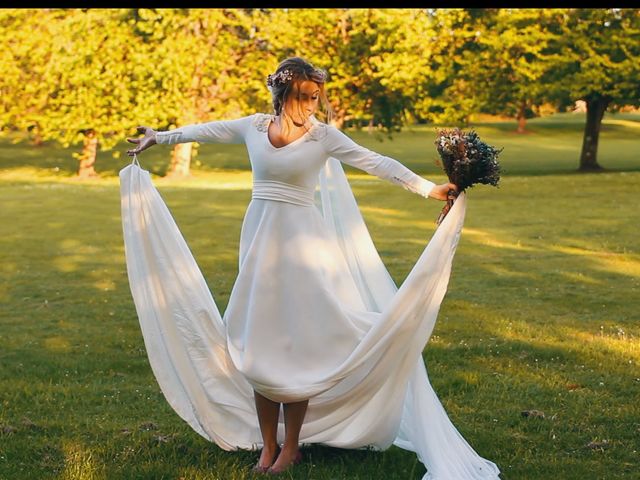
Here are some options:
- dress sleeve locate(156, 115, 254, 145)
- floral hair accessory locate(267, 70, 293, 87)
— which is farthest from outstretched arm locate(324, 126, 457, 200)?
dress sleeve locate(156, 115, 254, 145)

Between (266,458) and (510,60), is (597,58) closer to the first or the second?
(510,60)

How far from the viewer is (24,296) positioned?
542 inches

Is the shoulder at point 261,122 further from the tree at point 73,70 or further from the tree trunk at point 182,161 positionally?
the tree trunk at point 182,161

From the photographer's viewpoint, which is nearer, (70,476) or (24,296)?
(70,476)

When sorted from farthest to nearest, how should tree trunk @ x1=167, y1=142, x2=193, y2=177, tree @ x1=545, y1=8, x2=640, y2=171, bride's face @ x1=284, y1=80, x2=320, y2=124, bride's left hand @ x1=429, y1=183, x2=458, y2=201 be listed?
tree trunk @ x1=167, y1=142, x2=193, y2=177 → tree @ x1=545, y1=8, x2=640, y2=171 → bride's face @ x1=284, y1=80, x2=320, y2=124 → bride's left hand @ x1=429, y1=183, x2=458, y2=201

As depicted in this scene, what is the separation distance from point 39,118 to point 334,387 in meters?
38.1

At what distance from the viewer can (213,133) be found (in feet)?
20.3

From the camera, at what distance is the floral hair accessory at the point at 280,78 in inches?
222

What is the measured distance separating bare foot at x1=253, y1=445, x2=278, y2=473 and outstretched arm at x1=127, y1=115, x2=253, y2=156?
6.47ft

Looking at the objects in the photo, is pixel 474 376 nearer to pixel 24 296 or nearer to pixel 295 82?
pixel 295 82

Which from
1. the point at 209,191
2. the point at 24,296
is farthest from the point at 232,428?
the point at 209,191

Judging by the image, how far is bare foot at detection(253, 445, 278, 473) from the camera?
580 cm

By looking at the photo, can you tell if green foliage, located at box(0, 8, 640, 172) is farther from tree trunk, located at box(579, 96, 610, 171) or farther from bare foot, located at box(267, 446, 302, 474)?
bare foot, located at box(267, 446, 302, 474)
